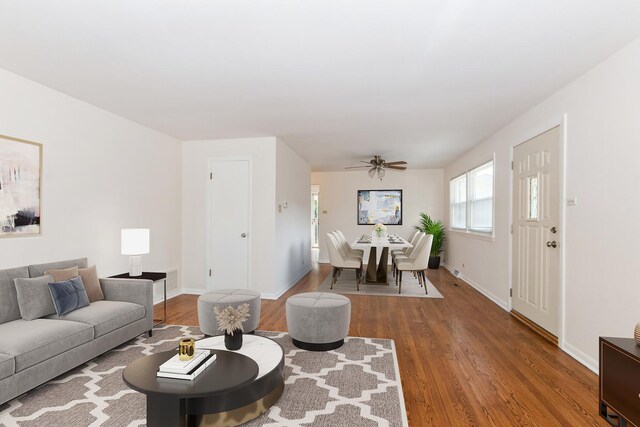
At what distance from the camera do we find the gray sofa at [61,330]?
2164mm

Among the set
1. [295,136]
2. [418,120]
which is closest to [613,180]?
[418,120]

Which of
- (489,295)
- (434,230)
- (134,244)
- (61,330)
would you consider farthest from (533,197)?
(61,330)

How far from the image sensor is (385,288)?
5.82m

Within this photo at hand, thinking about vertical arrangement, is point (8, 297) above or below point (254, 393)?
above

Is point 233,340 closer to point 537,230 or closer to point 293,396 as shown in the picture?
point 293,396

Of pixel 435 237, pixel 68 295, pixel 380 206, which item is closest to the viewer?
pixel 68 295

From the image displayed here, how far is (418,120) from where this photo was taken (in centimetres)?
431

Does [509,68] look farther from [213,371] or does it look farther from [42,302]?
[42,302]

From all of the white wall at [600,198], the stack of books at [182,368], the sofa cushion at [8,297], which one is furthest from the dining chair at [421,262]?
the sofa cushion at [8,297]

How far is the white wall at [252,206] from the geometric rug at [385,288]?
1183mm

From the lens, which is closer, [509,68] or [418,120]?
[509,68]

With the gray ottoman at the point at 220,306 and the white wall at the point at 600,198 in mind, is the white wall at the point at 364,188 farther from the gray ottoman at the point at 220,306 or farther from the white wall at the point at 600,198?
the gray ottoman at the point at 220,306

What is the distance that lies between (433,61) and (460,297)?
3.74 m

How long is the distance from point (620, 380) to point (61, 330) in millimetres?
3405
